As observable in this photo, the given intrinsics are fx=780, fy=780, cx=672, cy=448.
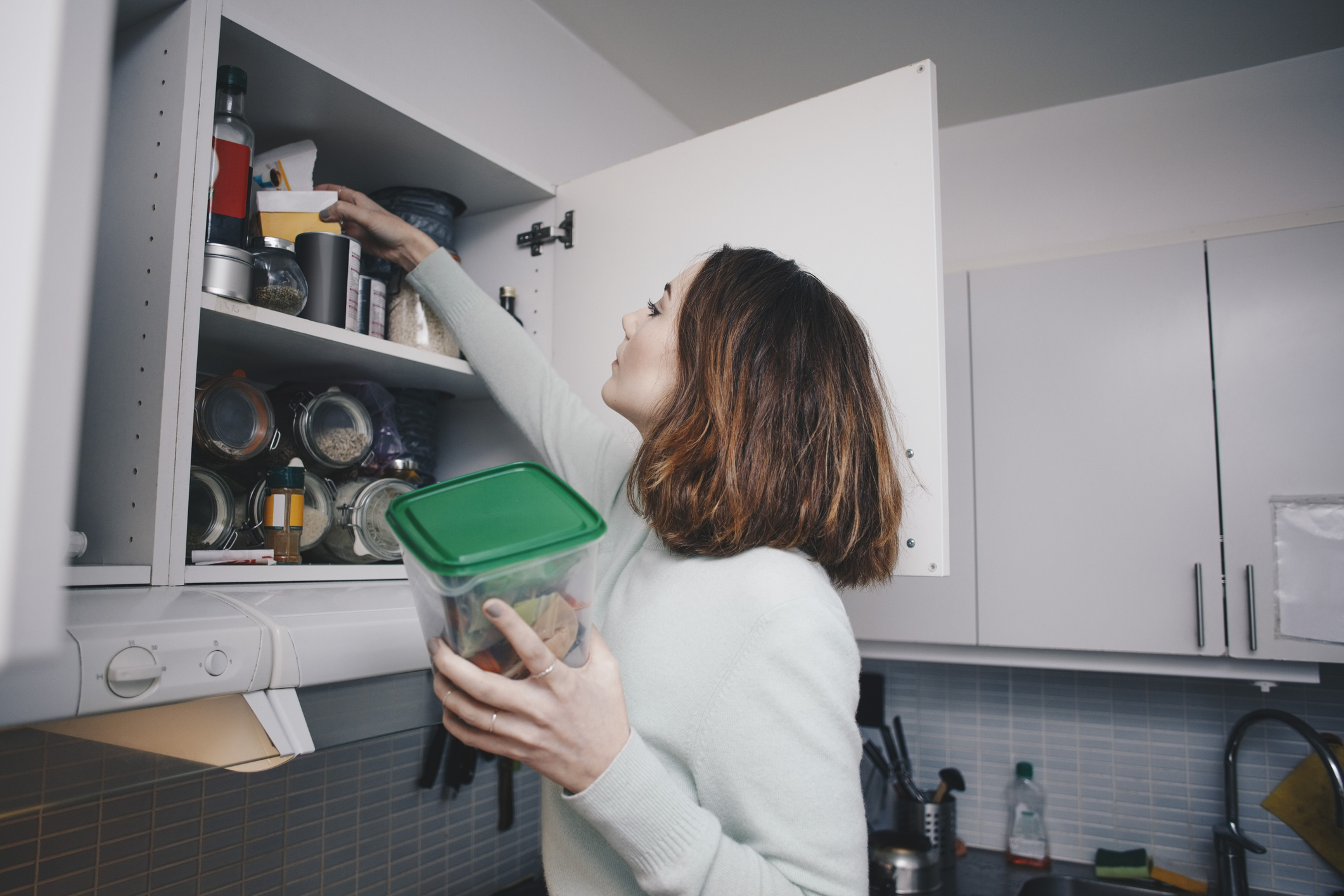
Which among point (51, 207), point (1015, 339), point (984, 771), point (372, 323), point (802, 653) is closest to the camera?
point (51, 207)

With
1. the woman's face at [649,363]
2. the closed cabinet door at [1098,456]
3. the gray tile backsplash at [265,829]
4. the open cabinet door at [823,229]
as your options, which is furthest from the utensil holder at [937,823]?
the woman's face at [649,363]

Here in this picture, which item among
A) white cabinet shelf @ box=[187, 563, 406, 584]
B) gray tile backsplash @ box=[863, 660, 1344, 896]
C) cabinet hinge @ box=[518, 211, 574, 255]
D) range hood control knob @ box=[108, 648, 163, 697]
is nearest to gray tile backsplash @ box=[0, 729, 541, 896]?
range hood control knob @ box=[108, 648, 163, 697]

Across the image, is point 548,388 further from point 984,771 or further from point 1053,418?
point 984,771

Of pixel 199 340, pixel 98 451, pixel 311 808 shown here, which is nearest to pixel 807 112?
pixel 199 340

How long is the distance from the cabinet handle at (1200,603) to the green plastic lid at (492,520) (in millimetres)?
1520

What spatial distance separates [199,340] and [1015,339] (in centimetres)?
163

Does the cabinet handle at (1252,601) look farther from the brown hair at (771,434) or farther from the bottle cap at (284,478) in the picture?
the bottle cap at (284,478)

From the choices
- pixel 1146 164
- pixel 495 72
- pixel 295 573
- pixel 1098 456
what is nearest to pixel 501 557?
pixel 295 573

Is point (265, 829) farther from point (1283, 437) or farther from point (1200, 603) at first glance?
point (1283, 437)

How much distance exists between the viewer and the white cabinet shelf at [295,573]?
0.79 m

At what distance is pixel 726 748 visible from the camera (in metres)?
0.71

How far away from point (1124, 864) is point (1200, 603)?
741 mm

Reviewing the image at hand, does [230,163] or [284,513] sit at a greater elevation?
[230,163]

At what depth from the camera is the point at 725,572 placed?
0.79 metres
